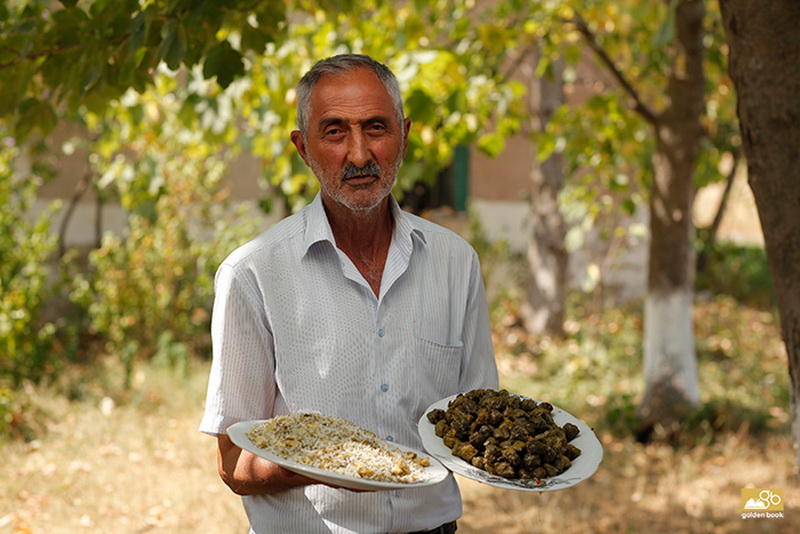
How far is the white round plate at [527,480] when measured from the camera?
167 centimetres

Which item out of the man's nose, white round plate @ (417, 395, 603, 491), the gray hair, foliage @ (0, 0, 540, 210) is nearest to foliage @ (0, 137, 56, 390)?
foliage @ (0, 0, 540, 210)

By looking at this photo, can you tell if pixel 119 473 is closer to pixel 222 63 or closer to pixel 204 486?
pixel 204 486

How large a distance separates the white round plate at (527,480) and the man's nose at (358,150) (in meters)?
0.56

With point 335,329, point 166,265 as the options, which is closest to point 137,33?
point 335,329

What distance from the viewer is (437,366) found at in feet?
6.48

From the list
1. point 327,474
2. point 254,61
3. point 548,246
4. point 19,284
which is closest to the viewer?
point 327,474

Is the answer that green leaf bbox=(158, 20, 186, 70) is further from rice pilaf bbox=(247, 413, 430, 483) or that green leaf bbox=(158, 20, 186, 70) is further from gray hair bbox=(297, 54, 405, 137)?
rice pilaf bbox=(247, 413, 430, 483)

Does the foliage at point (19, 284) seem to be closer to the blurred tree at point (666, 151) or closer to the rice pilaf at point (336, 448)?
the blurred tree at point (666, 151)

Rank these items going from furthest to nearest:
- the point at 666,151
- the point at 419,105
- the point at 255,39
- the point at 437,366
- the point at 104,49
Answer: the point at 666,151 → the point at 419,105 → the point at 255,39 → the point at 104,49 → the point at 437,366

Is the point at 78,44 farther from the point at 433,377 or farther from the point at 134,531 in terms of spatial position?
the point at 134,531

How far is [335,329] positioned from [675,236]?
4201 mm

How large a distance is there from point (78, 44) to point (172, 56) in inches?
20.8

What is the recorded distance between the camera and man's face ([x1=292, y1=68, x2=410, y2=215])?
74.4 inches

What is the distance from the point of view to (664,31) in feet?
12.0
